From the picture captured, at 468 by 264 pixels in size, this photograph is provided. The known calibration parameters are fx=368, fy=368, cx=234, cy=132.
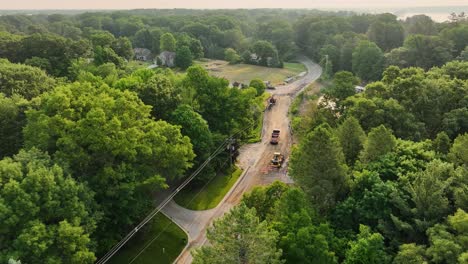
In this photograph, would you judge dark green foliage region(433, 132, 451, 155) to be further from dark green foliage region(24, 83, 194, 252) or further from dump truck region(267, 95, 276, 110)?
dump truck region(267, 95, 276, 110)

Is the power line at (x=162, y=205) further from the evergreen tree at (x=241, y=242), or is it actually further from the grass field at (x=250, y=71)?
the grass field at (x=250, y=71)

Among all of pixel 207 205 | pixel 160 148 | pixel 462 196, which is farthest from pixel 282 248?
pixel 207 205

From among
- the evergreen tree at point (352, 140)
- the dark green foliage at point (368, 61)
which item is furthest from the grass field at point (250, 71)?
the evergreen tree at point (352, 140)

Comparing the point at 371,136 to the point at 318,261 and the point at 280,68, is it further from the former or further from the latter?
the point at 280,68

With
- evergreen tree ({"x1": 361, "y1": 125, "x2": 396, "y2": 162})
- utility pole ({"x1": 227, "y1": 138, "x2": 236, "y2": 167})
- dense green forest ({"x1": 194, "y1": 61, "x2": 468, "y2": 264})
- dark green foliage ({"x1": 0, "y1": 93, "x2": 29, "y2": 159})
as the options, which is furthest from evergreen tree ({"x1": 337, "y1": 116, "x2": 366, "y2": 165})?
dark green foliage ({"x1": 0, "y1": 93, "x2": 29, "y2": 159})

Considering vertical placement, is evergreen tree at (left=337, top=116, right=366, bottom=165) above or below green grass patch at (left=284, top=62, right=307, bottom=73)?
above

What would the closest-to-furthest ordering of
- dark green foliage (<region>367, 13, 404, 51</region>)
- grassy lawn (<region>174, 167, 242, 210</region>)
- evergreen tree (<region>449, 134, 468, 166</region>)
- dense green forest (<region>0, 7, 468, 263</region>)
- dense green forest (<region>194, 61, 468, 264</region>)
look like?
1. dense green forest (<region>194, 61, 468, 264</region>)
2. dense green forest (<region>0, 7, 468, 263</region>)
3. evergreen tree (<region>449, 134, 468, 166</region>)
4. grassy lawn (<region>174, 167, 242, 210</region>)
5. dark green foliage (<region>367, 13, 404, 51</region>)
